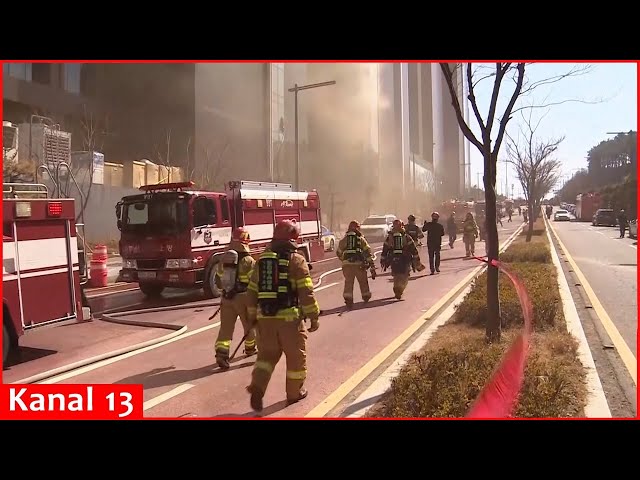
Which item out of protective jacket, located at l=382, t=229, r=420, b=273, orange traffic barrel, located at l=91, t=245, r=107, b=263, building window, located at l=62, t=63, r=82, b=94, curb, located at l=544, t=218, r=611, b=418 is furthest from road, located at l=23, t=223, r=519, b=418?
building window, located at l=62, t=63, r=82, b=94

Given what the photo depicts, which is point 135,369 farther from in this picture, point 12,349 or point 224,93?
point 224,93

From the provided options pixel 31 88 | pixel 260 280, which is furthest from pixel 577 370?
pixel 31 88

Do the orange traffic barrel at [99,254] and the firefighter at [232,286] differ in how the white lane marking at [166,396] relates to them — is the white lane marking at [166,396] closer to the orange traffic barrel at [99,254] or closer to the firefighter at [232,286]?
the firefighter at [232,286]

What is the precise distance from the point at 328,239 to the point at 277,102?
358 centimetres

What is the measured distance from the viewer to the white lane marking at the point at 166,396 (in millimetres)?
3758

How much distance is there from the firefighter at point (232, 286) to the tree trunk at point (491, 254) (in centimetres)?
234

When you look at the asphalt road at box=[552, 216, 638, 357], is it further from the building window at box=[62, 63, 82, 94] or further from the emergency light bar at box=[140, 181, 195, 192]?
the emergency light bar at box=[140, 181, 195, 192]

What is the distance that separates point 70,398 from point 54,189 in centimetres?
423

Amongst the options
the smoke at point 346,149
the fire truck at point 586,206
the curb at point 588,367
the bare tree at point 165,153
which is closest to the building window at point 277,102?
the smoke at point 346,149

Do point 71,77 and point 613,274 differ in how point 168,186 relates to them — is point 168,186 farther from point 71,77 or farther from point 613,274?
point 613,274

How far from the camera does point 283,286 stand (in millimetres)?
3756

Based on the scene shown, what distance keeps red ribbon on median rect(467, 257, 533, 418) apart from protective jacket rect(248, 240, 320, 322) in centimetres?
134

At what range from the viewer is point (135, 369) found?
459 centimetres

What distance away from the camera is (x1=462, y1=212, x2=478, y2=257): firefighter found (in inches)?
304
